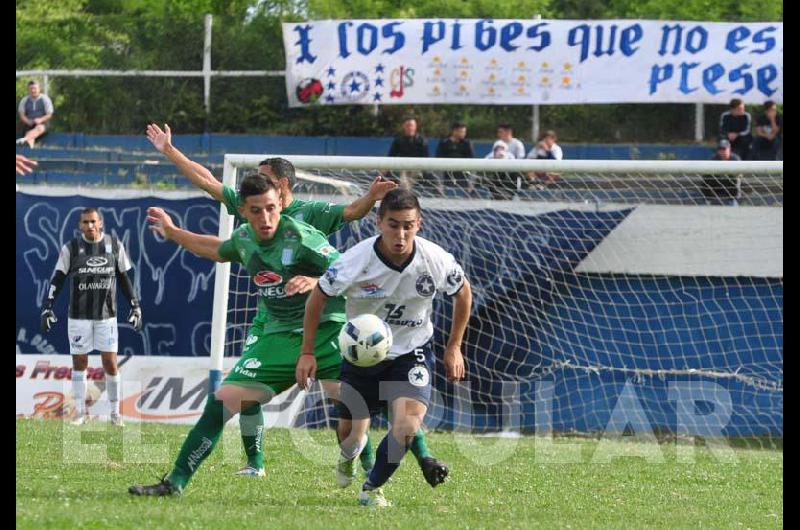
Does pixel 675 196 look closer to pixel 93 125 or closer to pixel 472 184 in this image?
pixel 472 184

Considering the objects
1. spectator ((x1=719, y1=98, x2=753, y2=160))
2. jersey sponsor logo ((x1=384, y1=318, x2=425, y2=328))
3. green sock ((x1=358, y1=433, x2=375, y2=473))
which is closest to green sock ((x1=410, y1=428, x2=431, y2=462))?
jersey sponsor logo ((x1=384, y1=318, x2=425, y2=328))

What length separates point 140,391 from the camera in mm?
13859

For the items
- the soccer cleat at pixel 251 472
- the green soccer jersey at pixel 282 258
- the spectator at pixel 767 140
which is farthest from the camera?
the spectator at pixel 767 140

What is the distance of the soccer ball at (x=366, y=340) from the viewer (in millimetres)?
7203

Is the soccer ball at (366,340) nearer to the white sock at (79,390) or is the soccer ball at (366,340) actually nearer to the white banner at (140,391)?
the white banner at (140,391)

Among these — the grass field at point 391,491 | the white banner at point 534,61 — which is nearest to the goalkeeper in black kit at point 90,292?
the grass field at point 391,491

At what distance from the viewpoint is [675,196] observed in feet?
47.1

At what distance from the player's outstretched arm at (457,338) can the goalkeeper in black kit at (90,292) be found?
20.9ft

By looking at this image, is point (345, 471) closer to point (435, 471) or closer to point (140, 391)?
point (435, 471)

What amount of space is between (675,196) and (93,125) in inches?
615

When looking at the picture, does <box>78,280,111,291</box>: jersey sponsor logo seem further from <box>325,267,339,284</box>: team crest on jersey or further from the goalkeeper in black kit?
<box>325,267,339,284</box>: team crest on jersey

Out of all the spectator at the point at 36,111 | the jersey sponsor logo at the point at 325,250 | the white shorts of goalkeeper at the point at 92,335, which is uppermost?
the spectator at the point at 36,111

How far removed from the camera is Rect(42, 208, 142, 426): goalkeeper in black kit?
13305 mm

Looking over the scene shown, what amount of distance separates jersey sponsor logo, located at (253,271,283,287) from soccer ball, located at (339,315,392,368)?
0.81m
